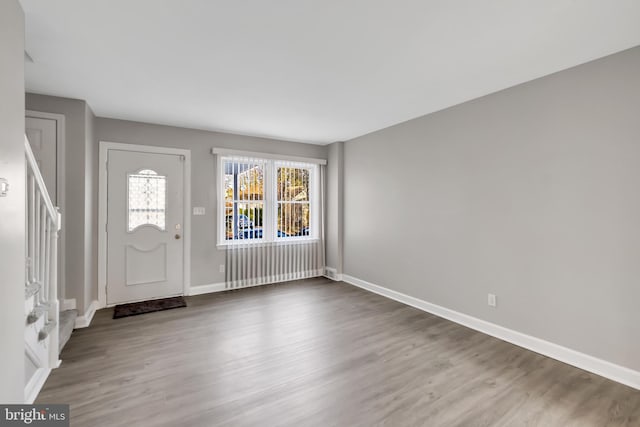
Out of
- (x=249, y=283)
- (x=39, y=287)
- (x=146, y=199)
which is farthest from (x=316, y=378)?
(x=146, y=199)

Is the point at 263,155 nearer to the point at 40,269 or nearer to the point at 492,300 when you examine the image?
the point at 40,269

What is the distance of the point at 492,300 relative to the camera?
3.08 m

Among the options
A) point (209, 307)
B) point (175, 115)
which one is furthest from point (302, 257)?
point (175, 115)

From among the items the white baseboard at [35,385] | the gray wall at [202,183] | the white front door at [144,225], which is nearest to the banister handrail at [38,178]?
the white baseboard at [35,385]

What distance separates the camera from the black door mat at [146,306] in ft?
12.0

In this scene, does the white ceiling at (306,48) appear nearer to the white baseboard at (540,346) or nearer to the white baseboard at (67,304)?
the white baseboard at (67,304)

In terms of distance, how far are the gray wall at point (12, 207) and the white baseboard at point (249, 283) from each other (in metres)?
2.71

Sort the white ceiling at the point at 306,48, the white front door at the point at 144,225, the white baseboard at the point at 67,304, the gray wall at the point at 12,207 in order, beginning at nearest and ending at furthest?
the gray wall at the point at 12,207, the white ceiling at the point at 306,48, the white baseboard at the point at 67,304, the white front door at the point at 144,225

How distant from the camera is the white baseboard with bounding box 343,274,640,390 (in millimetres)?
2244

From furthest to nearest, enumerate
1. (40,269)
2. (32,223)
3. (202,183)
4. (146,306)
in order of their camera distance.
→ (202,183)
(146,306)
(40,269)
(32,223)

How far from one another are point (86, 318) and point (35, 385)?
137cm

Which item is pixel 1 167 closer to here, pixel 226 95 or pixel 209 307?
pixel 226 95

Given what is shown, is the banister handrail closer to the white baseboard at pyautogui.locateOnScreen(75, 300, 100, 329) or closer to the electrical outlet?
the white baseboard at pyautogui.locateOnScreen(75, 300, 100, 329)

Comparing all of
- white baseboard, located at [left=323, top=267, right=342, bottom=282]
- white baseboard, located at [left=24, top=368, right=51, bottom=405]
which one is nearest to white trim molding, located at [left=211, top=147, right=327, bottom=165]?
white baseboard, located at [left=323, top=267, right=342, bottom=282]
